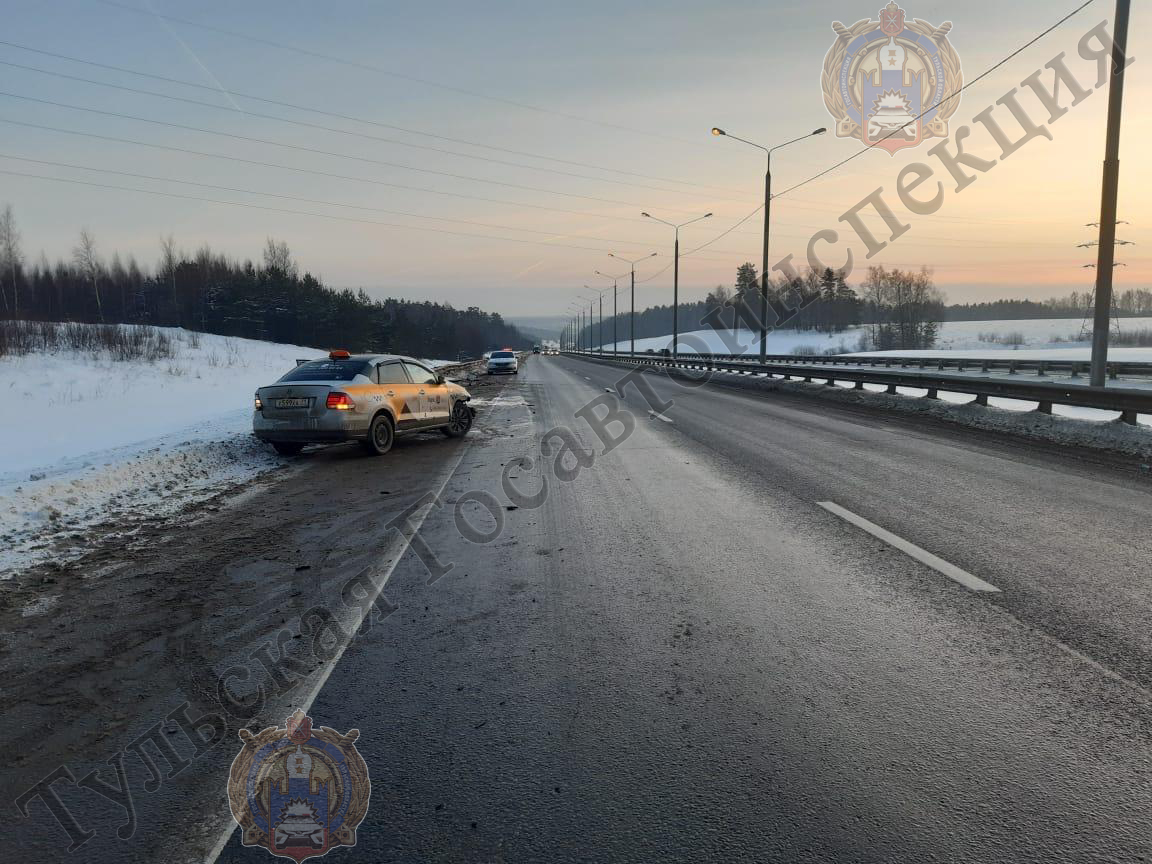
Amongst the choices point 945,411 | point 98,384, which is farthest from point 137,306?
point 945,411

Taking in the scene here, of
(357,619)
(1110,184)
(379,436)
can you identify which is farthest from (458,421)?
(1110,184)

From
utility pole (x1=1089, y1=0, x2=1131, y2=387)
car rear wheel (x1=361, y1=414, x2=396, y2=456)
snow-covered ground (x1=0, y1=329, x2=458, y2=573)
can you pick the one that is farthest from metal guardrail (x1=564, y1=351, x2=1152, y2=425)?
snow-covered ground (x1=0, y1=329, x2=458, y2=573)

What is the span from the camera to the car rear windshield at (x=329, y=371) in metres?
10.8

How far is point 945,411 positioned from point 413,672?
50.9 feet

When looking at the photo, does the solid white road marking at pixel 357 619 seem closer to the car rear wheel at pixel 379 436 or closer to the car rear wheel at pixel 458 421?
the car rear wheel at pixel 379 436

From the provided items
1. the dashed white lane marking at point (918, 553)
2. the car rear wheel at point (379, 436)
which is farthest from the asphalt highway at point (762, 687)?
the car rear wheel at point (379, 436)

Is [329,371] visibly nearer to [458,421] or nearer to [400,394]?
[400,394]

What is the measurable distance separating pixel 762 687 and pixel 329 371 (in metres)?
9.28

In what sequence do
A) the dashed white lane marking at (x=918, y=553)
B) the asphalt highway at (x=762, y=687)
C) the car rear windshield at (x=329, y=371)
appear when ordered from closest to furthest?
1. the asphalt highway at (x=762, y=687)
2. the dashed white lane marking at (x=918, y=553)
3. the car rear windshield at (x=329, y=371)

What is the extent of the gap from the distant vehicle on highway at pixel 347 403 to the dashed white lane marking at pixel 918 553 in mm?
7006

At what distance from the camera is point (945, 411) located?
15.9 meters

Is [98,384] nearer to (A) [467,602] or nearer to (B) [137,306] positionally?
(A) [467,602]

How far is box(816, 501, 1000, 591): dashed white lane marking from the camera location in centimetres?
466

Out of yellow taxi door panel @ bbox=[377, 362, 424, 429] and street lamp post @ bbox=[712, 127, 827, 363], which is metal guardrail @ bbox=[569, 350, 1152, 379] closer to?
street lamp post @ bbox=[712, 127, 827, 363]
